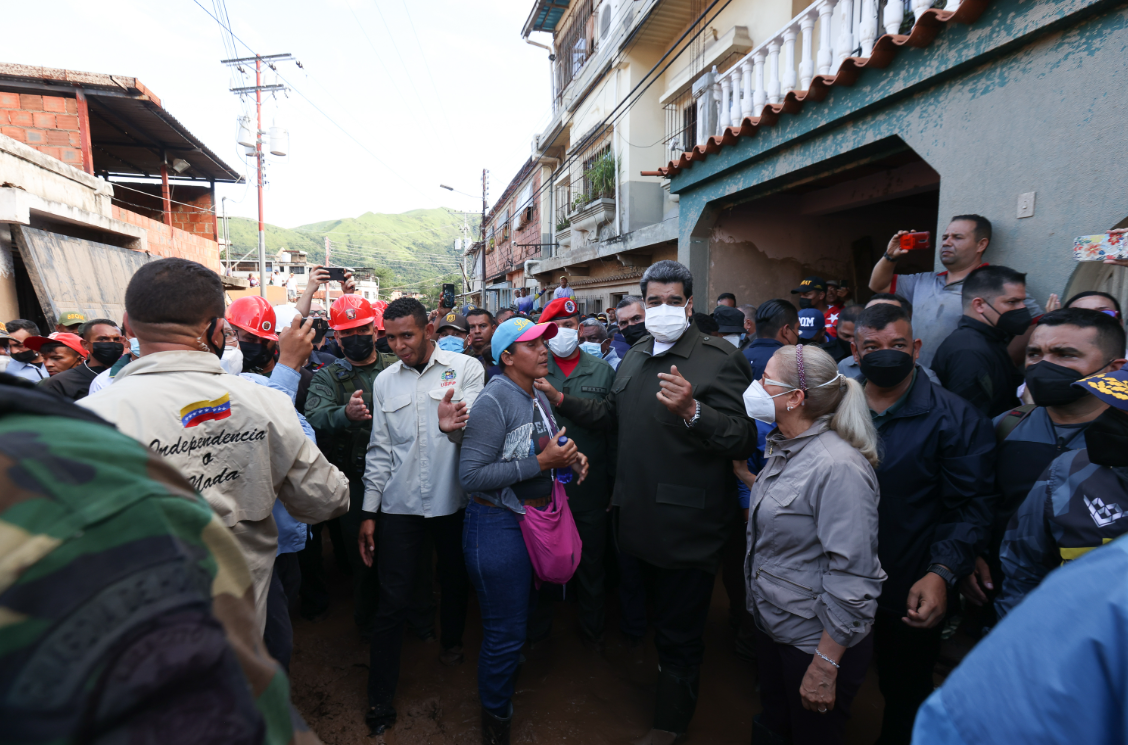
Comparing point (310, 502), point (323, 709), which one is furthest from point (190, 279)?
point (323, 709)

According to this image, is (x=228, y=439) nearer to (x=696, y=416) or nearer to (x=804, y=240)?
(x=696, y=416)

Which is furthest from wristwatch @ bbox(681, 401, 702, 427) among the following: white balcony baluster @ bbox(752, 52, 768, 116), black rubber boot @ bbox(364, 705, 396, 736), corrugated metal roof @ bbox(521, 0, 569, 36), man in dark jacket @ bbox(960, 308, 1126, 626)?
corrugated metal roof @ bbox(521, 0, 569, 36)

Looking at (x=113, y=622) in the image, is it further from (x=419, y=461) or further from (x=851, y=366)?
(x=851, y=366)

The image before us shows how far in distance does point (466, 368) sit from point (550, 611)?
172 centimetres

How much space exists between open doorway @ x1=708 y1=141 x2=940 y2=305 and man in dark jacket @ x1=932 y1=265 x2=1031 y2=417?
398cm

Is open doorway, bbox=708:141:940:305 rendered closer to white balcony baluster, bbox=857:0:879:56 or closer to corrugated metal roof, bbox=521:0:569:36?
white balcony baluster, bbox=857:0:879:56

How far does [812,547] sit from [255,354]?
2.99 m

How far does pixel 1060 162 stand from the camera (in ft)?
10.2

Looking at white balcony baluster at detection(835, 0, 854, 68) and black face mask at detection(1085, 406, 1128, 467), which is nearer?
black face mask at detection(1085, 406, 1128, 467)

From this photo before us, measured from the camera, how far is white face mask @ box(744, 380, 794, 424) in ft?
7.00

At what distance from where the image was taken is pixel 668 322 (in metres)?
2.71

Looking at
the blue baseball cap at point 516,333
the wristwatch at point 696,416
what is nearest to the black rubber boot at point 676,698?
the wristwatch at point 696,416

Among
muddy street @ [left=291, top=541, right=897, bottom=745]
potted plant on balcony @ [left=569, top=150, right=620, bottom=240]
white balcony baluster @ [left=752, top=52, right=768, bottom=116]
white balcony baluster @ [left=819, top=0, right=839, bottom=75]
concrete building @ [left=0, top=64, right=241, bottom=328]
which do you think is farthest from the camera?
potted plant on balcony @ [left=569, top=150, right=620, bottom=240]

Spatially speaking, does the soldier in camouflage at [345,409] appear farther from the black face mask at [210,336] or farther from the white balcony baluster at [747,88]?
the white balcony baluster at [747,88]
